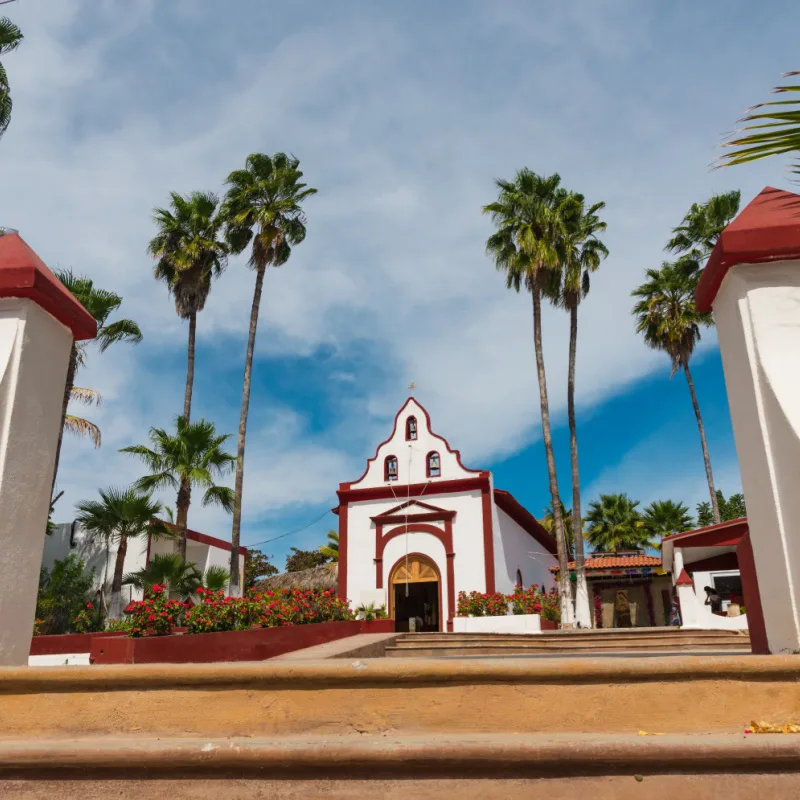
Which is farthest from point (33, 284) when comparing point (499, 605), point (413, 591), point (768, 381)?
point (413, 591)

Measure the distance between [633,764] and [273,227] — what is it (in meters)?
21.8

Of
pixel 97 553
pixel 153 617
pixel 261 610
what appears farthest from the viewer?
pixel 97 553

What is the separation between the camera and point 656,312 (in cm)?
2852

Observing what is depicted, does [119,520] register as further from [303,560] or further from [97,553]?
[303,560]

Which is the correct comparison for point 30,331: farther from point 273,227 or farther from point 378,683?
point 273,227

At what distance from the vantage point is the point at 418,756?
7.82 ft

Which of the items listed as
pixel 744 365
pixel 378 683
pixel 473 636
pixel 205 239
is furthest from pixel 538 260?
pixel 378 683

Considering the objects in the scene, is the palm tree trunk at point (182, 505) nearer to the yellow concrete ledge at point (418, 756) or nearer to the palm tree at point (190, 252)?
the palm tree at point (190, 252)

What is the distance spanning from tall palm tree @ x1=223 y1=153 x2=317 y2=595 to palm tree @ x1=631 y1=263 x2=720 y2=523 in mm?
14989

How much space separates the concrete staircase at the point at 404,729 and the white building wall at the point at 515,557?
64.4 ft

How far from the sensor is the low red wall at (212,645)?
369 inches

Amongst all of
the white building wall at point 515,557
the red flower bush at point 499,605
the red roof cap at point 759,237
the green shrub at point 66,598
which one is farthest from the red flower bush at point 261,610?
the red roof cap at point 759,237

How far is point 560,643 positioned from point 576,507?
1063 centimetres

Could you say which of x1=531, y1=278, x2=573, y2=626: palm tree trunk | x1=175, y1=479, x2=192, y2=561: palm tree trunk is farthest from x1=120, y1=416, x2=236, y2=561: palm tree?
x1=531, y1=278, x2=573, y2=626: palm tree trunk
